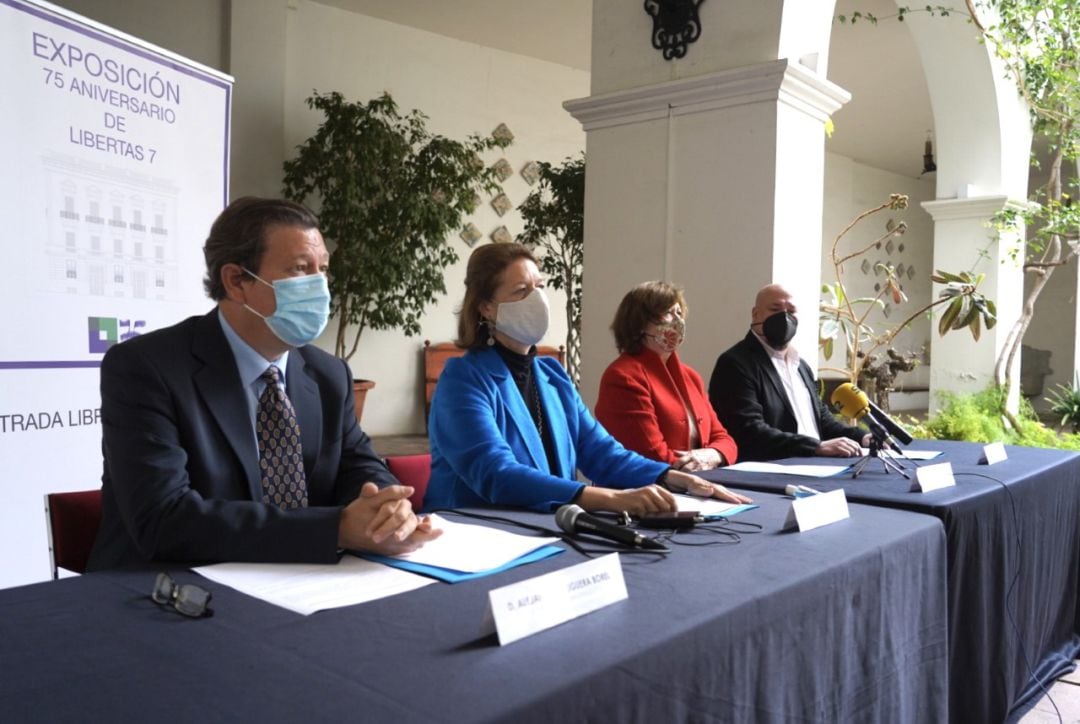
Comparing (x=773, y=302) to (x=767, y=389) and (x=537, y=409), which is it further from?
(x=537, y=409)

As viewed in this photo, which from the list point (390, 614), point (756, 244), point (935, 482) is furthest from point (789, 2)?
point (390, 614)

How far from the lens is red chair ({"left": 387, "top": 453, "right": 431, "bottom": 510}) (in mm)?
2275

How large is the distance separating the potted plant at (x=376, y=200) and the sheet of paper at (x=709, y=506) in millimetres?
5266

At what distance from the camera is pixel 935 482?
233 cm

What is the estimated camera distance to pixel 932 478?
2.32 metres

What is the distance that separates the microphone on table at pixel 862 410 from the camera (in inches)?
99.7

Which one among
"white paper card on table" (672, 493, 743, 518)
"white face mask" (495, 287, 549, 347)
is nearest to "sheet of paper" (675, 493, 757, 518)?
"white paper card on table" (672, 493, 743, 518)

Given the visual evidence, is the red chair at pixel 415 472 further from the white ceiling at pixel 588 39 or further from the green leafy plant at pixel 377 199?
the white ceiling at pixel 588 39

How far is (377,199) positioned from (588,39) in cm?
293

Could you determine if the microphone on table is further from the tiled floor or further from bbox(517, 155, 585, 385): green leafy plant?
A: bbox(517, 155, 585, 385): green leafy plant

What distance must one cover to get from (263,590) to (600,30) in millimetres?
4002

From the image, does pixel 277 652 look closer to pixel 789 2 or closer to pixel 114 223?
pixel 114 223

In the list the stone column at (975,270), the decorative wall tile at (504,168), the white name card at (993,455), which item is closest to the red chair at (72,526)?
the white name card at (993,455)

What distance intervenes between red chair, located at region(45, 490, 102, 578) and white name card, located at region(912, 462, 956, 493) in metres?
1.94
